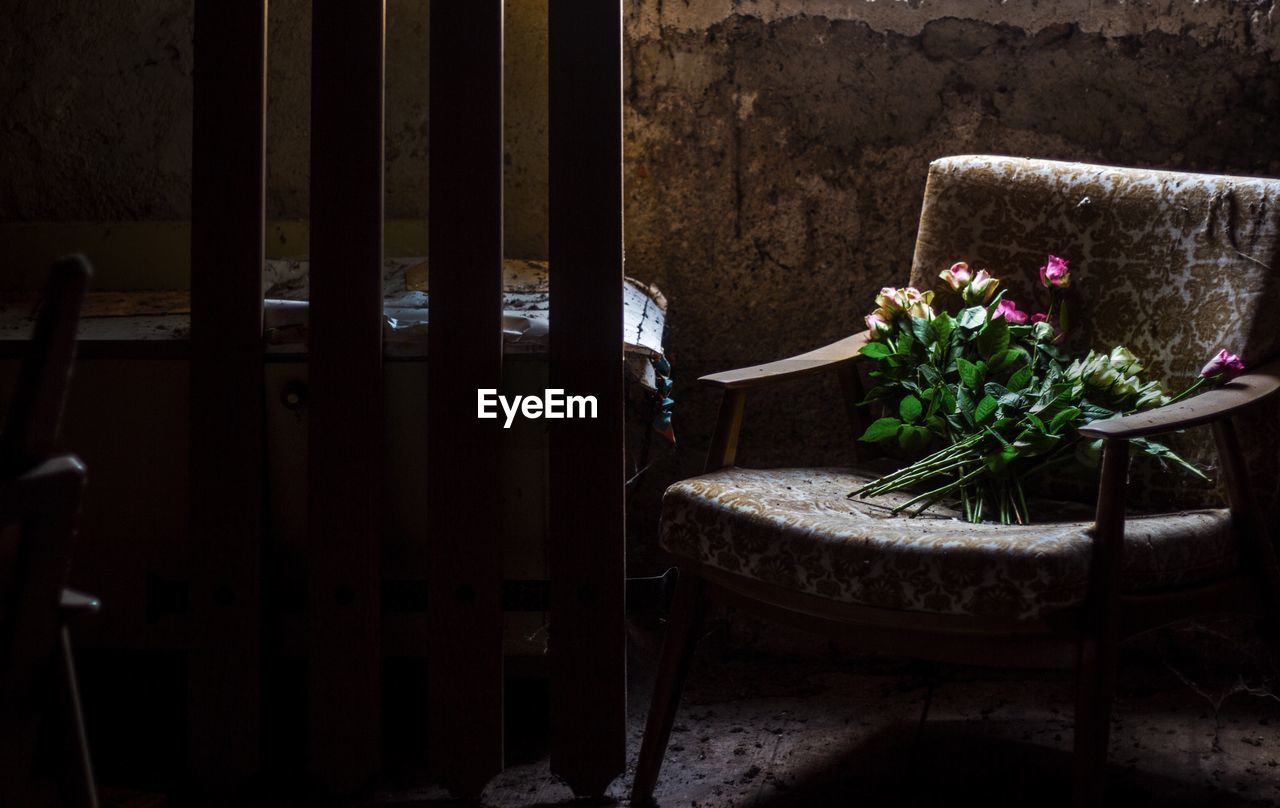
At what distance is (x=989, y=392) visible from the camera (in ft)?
5.77

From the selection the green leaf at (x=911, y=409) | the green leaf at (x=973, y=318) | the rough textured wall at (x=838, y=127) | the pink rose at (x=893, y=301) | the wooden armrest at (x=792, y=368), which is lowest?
the green leaf at (x=911, y=409)

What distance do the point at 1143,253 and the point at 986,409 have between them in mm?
459

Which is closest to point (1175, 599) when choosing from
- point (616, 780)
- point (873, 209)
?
point (616, 780)

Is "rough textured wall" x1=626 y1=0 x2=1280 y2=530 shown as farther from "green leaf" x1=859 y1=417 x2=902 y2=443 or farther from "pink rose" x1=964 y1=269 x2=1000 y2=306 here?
"green leaf" x1=859 y1=417 x2=902 y2=443

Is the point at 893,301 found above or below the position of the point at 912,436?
above

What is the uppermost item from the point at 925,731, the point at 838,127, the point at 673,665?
the point at 838,127

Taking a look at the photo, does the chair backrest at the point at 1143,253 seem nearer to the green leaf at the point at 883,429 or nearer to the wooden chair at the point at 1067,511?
the wooden chair at the point at 1067,511

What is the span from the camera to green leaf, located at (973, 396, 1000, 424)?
5.59 ft

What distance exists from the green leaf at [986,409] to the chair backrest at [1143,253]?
0.30m

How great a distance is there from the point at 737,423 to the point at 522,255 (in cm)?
79

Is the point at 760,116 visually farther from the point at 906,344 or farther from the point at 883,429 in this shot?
the point at 883,429

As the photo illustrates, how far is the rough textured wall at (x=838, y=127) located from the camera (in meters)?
2.31

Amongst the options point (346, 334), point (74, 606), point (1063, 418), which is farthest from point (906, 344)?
point (74, 606)

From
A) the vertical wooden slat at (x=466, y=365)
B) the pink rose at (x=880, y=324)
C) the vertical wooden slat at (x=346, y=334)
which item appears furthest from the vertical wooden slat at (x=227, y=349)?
the pink rose at (x=880, y=324)
